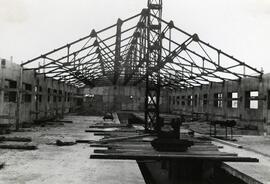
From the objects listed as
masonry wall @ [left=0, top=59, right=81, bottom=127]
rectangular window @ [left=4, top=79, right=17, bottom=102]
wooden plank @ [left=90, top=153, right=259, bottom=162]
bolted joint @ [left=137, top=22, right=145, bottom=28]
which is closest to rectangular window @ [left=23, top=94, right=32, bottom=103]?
masonry wall @ [left=0, top=59, right=81, bottom=127]

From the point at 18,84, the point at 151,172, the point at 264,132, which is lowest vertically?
the point at 151,172

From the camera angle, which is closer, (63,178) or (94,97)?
(63,178)

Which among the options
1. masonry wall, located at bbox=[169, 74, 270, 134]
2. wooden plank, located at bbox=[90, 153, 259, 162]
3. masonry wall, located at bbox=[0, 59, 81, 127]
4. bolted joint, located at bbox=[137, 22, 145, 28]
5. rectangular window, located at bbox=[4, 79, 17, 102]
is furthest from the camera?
bolted joint, located at bbox=[137, 22, 145, 28]

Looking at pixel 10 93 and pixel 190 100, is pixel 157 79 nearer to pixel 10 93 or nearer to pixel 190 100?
pixel 10 93

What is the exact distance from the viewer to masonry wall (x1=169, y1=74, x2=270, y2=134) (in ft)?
67.7

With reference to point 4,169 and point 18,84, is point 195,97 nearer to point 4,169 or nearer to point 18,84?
point 18,84

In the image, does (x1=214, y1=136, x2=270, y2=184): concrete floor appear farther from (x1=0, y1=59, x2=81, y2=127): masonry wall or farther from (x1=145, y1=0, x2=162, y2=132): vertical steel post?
(x1=0, y1=59, x2=81, y2=127): masonry wall

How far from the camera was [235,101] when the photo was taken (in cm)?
2820

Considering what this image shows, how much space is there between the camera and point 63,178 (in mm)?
7367

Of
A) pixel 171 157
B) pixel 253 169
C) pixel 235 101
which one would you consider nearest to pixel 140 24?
pixel 235 101

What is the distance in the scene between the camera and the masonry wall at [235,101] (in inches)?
812

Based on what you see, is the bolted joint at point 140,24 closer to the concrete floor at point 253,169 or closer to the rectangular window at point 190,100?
the concrete floor at point 253,169

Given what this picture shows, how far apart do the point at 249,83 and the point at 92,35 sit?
34.7 feet

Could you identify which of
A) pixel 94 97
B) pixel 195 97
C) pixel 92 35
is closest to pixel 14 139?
pixel 92 35
